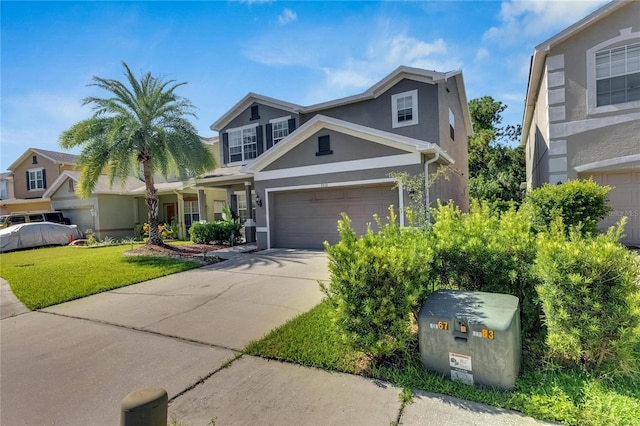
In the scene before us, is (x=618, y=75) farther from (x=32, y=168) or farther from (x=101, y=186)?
(x=32, y=168)

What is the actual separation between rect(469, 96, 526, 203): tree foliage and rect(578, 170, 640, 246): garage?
1468 cm

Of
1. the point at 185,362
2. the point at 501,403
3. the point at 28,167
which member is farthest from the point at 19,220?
the point at 501,403

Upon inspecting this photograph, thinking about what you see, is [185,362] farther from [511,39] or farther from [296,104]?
[296,104]

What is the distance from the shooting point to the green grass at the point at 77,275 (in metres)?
7.58

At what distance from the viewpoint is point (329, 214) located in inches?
498

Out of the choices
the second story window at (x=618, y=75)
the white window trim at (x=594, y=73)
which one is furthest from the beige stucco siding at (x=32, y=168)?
the second story window at (x=618, y=75)

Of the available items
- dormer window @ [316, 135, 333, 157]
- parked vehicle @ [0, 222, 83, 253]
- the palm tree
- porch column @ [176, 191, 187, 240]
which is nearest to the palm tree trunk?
the palm tree

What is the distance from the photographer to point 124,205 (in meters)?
22.6

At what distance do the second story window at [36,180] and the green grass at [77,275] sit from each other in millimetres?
19213

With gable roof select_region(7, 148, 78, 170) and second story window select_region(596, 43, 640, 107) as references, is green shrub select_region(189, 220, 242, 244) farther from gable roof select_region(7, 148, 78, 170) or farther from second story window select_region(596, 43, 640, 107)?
gable roof select_region(7, 148, 78, 170)

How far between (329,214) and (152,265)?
21.2 feet

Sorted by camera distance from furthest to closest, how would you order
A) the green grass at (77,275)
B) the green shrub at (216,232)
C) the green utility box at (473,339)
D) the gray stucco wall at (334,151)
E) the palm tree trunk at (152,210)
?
1. the green shrub at (216,232)
2. the palm tree trunk at (152,210)
3. the gray stucco wall at (334,151)
4. the green grass at (77,275)
5. the green utility box at (473,339)

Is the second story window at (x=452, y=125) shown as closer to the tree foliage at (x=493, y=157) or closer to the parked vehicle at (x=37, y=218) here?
the tree foliage at (x=493, y=157)

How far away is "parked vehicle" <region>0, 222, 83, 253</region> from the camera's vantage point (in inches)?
686
